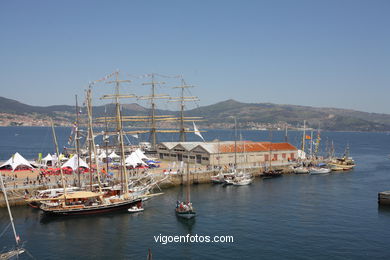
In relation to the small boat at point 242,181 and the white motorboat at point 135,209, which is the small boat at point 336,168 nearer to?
the small boat at point 242,181

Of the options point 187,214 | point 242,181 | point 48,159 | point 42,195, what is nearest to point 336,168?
point 242,181

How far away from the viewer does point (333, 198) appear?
5762 cm

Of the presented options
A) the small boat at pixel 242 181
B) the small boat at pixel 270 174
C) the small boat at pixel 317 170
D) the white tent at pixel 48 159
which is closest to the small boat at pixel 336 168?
the small boat at pixel 317 170

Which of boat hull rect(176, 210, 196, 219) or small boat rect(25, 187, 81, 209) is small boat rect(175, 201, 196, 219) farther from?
small boat rect(25, 187, 81, 209)

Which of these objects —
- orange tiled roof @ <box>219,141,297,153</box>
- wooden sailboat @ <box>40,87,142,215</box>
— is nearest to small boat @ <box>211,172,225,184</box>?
orange tiled roof @ <box>219,141,297,153</box>

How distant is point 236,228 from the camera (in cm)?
4109

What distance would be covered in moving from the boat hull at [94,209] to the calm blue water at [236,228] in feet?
3.65

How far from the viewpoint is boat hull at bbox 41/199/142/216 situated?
4522 cm

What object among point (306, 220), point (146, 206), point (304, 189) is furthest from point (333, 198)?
point (146, 206)

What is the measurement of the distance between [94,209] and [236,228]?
19089 millimetres

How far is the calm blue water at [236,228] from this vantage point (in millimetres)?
34156

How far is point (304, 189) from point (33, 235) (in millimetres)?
46369

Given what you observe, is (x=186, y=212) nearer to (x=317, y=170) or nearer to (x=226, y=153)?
(x=226, y=153)

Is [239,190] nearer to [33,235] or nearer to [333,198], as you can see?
[333,198]
